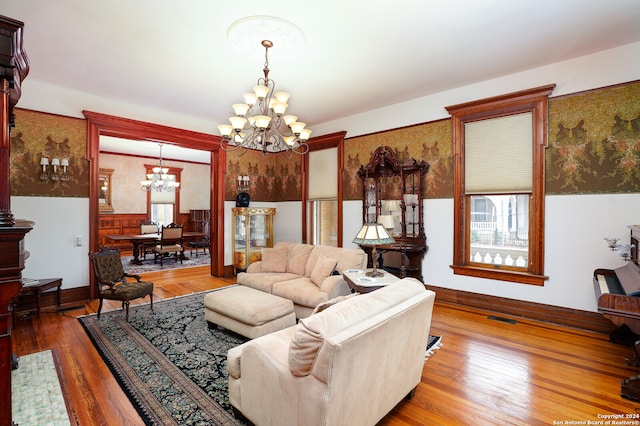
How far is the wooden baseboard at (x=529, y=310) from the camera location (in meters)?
3.46

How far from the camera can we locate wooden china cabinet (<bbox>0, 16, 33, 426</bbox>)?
165cm

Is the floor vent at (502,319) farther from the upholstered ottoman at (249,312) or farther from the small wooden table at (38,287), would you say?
the small wooden table at (38,287)

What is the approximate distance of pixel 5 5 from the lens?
258 centimetres

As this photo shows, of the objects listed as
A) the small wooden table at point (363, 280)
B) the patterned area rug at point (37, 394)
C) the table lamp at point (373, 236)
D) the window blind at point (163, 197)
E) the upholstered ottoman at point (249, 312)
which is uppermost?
the window blind at point (163, 197)

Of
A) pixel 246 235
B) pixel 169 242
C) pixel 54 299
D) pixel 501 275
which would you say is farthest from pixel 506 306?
pixel 169 242

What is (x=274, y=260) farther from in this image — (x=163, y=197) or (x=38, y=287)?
(x=163, y=197)

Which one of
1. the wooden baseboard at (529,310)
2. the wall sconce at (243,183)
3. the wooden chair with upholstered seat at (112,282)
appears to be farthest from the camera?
the wall sconce at (243,183)

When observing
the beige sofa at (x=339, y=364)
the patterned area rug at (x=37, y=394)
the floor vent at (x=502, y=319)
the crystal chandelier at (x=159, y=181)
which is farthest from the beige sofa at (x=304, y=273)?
the crystal chandelier at (x=159, y=181)

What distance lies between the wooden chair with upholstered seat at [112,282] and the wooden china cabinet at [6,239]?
82.7 inches

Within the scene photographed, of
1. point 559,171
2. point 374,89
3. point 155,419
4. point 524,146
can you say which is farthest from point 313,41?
point 155,419

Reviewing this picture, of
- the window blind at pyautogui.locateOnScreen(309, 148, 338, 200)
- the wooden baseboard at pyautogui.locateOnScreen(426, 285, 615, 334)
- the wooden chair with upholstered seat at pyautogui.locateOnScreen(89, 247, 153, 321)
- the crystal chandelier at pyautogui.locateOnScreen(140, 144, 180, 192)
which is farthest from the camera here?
the crystal chandelier at pyautogui.locateOnScreen(140, 144, 180, 192)

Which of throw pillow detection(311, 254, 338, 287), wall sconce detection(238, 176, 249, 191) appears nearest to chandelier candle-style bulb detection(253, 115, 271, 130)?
throw pillow detection(311, 254, 338, 287)

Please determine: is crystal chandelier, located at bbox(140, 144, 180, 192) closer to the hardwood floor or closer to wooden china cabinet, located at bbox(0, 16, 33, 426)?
the hardwood floor

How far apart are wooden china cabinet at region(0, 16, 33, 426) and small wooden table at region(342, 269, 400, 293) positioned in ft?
8.33
